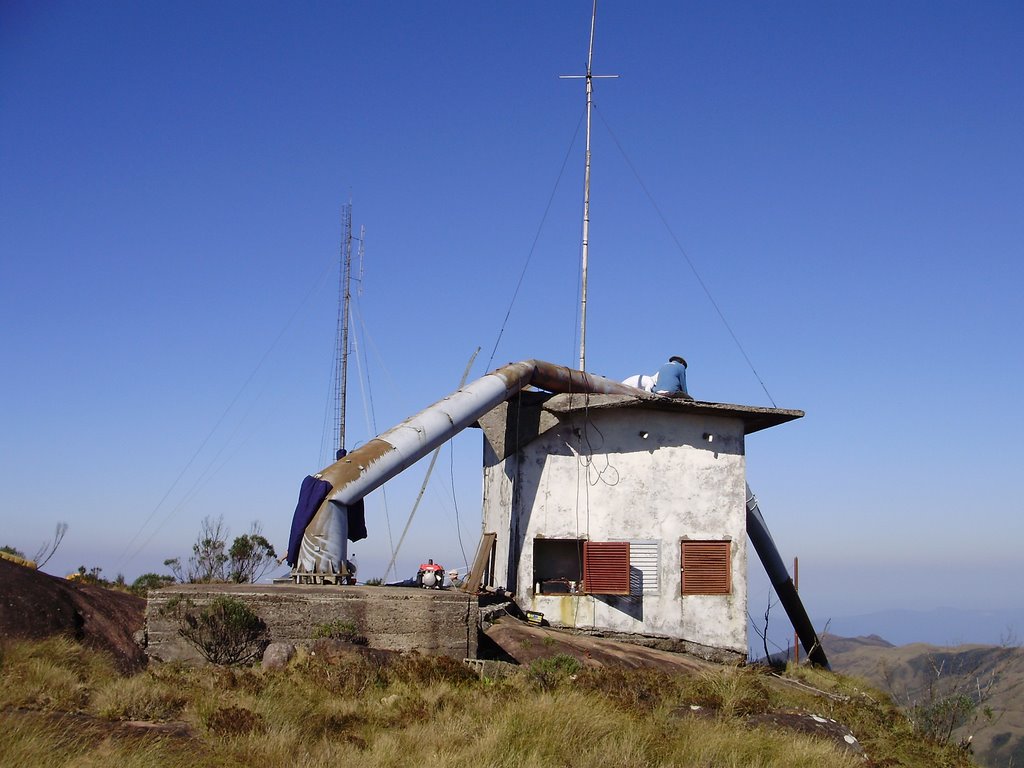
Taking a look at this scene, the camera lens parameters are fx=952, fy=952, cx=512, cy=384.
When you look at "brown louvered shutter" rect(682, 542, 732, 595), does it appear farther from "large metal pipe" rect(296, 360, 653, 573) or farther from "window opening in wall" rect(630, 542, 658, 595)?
"large metal pipe" rect(296, 360, 653, 573)

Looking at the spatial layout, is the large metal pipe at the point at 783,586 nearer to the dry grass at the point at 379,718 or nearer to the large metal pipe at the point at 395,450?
the large metal pipe at the point at 395,450

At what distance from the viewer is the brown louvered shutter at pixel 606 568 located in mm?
19312

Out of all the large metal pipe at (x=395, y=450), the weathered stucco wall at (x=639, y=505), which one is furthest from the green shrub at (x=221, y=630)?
the weathered stucco wall at (x=639, y=505)

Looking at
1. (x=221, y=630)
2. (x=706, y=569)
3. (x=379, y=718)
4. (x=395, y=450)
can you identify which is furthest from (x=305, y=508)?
(x=706, y=569)

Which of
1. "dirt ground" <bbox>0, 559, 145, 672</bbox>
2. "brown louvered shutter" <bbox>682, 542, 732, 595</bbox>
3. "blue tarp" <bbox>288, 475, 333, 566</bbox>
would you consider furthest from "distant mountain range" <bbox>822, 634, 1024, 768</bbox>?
"dirt ground" <bbox>0, 559, 145, 672</bbox>

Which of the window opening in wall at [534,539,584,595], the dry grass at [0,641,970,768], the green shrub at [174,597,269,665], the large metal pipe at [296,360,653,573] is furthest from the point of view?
the window opening in wall at [534,539,584,595]

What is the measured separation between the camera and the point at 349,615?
14242 mm

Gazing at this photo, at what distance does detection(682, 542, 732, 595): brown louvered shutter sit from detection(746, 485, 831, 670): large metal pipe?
330 cm

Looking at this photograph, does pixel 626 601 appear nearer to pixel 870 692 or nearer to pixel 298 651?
pixel 870 692

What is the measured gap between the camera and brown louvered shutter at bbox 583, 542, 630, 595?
1931cm

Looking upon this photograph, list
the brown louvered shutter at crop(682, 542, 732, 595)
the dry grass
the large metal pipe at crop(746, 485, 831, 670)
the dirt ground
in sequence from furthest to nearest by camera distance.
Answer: the large metal pipe at crop(746, 485, 831, 670) → the brown louvered shutter at crop(682, 542, 732, 595) → the dirt ground → the dry grass

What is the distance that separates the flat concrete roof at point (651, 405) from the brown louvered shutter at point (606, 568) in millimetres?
2858

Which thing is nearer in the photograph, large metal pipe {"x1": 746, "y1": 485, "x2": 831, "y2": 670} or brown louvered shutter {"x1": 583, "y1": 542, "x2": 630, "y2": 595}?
brown louvered shutter {"x1": 583, "y1": 542, "x2": 630, "y2": 595}

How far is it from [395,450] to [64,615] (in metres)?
5.70
